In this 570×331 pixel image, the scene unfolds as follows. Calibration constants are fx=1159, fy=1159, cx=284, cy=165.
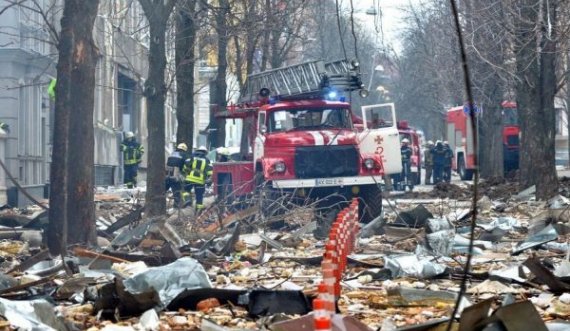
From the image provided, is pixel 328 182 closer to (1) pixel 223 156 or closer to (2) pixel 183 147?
(1) pixel 223 156

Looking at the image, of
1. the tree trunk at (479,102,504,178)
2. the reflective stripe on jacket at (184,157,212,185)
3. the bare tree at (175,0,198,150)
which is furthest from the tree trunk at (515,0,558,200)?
the tree trunk at (479,102,504,178)

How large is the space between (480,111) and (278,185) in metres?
21.2

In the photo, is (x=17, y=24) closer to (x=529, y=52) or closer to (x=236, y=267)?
(x=529, y=52)

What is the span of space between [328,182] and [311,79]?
89.9 inches

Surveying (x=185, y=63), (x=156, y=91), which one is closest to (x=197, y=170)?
(x=185, y=63)

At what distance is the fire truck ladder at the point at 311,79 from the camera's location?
824 inches

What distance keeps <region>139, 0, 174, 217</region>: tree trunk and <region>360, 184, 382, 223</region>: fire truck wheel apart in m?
3.50

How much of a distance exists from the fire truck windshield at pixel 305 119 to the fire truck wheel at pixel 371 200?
1322mm

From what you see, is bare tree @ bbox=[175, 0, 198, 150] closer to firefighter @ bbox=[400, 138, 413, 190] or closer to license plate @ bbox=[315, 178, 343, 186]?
license plate @ bbox=[315, 178, 343, 186]

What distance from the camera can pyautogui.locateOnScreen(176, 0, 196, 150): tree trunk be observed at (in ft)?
76.1

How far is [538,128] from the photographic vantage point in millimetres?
25109

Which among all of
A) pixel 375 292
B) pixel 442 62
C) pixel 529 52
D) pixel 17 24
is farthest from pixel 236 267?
pixel 442 62

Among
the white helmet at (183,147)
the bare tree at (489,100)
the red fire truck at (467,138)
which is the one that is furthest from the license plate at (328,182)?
the red fire truck at (467,138)

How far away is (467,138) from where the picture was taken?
43.8 meters
